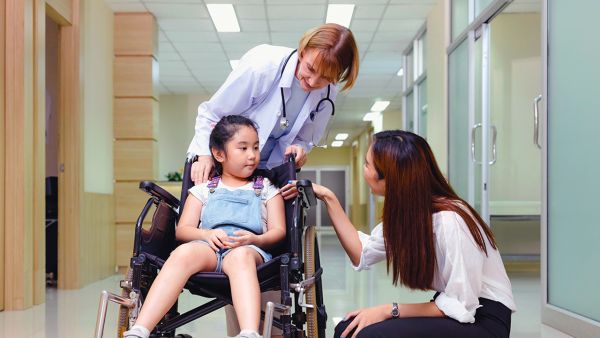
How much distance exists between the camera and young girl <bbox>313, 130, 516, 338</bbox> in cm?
160

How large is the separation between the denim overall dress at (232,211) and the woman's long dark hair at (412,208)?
665 millimetres

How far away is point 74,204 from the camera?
5445mm

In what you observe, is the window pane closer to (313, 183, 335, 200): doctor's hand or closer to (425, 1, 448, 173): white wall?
(425, 1, 448, 173): white wall

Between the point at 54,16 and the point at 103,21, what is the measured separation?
1.30 meters

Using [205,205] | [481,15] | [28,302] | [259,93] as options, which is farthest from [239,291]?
[481,15]

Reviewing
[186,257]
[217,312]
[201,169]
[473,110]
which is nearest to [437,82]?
[473,110]

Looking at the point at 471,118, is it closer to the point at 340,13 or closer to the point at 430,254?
the point at 340,13

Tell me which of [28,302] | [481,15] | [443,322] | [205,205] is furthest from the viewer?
[481,15]

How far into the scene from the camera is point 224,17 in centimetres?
703

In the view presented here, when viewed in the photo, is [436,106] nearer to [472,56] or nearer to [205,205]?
[472,56]

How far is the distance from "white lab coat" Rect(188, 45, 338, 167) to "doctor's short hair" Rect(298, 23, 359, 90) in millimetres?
170

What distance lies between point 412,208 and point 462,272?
0.63ft

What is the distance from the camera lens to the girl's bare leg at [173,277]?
5.70 feet

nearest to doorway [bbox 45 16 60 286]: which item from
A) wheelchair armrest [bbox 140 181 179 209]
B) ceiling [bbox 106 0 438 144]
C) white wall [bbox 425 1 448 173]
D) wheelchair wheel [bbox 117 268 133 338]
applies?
ceiling [bbox 106 0 438 144]
